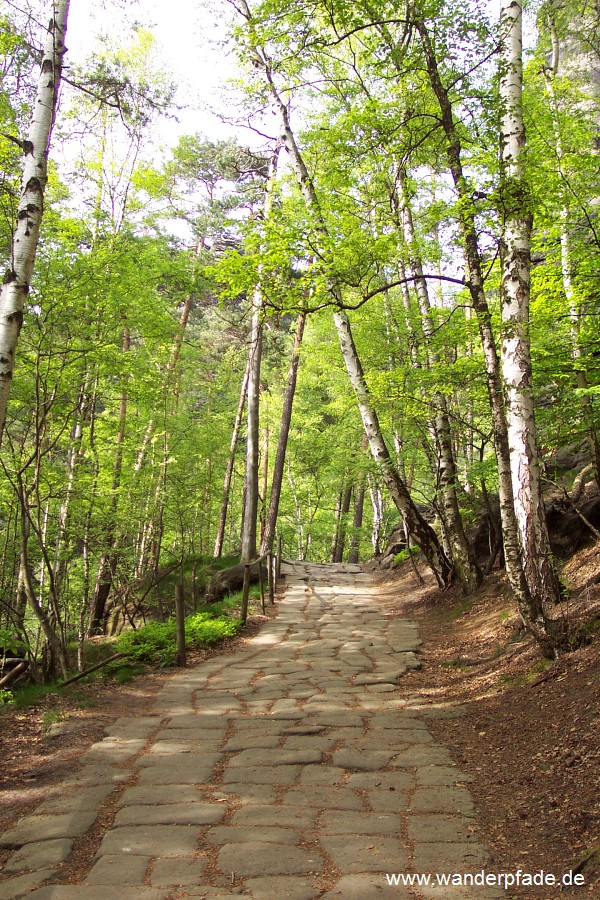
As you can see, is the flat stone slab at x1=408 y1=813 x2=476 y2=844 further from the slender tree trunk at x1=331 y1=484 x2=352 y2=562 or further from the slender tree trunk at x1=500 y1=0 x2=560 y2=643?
the slender tree trunk at x1=331 y1=484 x2=352 y2=562

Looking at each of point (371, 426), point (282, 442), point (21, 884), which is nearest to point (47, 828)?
point (21, 884)

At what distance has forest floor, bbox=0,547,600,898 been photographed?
280cm

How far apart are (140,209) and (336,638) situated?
1076cm

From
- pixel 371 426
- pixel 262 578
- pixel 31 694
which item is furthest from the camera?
pixel 262 578

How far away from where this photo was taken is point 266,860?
2.63 metres

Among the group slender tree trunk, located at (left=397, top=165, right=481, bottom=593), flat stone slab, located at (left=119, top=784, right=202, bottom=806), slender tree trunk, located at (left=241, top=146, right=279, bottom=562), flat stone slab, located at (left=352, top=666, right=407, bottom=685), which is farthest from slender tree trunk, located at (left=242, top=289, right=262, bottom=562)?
flat stone slab, located at (left=119, top=784, right=202, bottom=806)

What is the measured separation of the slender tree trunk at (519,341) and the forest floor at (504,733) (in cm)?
57

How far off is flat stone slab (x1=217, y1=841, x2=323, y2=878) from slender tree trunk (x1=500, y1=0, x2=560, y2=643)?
279cm

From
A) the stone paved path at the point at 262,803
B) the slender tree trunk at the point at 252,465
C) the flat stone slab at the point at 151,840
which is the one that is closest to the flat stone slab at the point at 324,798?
the stone paved path at the point at 262,803

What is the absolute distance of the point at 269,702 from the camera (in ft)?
17.0

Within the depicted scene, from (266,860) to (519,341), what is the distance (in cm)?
417

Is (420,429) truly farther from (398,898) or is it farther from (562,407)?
(398,898)

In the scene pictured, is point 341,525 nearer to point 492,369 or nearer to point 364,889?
point 492,369

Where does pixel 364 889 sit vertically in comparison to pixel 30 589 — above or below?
below
